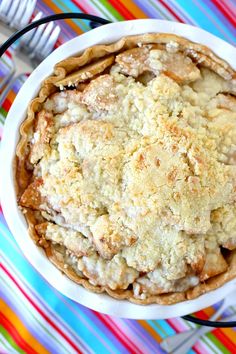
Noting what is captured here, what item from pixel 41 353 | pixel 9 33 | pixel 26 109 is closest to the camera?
pixel 26 109

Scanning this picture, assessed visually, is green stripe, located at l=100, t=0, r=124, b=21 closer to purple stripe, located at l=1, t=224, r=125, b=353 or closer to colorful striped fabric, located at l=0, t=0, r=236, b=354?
colorful striped fabric, located at l=0, t=0, r=236, b=354

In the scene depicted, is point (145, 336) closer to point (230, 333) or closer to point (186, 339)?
point (186, 339)

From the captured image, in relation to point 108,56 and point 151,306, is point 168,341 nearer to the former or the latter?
point 151,306

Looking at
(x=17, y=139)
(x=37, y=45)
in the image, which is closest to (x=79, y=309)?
(x=17, y=139)

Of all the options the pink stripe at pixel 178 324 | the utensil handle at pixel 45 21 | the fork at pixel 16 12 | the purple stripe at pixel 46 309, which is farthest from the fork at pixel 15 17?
the pink stripe at pixel 178 324

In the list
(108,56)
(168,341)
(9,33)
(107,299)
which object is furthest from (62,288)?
(9,33)

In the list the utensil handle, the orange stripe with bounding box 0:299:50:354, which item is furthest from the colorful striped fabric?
the utensil handle
